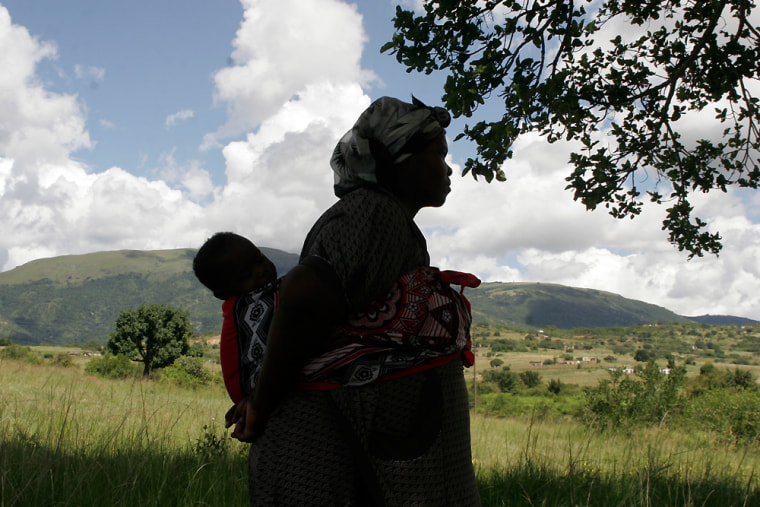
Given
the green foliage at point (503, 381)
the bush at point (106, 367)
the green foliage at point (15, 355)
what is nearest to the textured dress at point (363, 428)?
the green foliage at point (15, 355)

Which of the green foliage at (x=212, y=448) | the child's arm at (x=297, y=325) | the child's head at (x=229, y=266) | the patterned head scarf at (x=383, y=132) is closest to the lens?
the child's arm at (x=297, y=325)

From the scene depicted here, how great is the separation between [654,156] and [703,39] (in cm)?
133

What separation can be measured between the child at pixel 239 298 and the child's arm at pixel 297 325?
0.38ft

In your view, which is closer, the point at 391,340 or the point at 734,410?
the point at 391,340

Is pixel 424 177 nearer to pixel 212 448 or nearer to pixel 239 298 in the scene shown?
pixel 239 298

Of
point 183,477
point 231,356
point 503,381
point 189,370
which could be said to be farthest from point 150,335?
point 503,381

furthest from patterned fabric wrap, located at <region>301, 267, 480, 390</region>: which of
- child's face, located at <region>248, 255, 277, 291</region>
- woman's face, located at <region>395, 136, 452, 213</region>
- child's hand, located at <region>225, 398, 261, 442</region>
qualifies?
child's face, located at <region>248, 255, 277, 291</region>

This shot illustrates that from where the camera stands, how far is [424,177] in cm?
154

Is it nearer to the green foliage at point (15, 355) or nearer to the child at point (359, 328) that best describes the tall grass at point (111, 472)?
the child at point (359, 328)

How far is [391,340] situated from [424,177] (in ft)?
1.68

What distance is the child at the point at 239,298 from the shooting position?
1.43 metres

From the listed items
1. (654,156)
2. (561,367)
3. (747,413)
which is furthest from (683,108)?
(561,367)

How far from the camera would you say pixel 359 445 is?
1.30 metres

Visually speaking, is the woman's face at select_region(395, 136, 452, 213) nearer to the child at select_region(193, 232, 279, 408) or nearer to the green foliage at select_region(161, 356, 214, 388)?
the child at select_region(193, 232, 279, 408)
